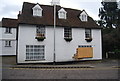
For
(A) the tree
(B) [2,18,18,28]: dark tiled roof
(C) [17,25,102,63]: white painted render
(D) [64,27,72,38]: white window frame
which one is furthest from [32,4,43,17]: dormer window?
(A) the tree

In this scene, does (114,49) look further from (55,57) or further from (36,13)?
(36,13)

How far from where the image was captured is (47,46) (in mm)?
16734

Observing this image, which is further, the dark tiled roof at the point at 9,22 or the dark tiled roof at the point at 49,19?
the dark tiled roof at the point at 9,22

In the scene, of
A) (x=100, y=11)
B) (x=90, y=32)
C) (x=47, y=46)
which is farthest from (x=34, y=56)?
(x=100, y=11)

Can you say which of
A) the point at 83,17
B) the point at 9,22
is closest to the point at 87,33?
the point at 83,17

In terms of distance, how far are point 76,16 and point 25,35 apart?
919 centimetres

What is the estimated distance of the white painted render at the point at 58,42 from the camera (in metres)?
15.7

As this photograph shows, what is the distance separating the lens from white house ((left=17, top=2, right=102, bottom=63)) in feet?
52.4

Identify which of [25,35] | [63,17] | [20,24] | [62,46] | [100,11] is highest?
[100,11]

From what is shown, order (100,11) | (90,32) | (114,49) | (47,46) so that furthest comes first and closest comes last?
(100,11) < (114,49) < (90,32) < (47,46)

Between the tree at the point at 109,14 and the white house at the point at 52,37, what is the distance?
57.4 ft

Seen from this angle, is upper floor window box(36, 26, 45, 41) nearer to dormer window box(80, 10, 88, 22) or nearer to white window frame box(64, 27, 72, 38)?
white window frame box(64, 27, 72, 38)

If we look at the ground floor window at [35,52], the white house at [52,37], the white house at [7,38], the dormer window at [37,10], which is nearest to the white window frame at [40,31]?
the white house at [52,37]

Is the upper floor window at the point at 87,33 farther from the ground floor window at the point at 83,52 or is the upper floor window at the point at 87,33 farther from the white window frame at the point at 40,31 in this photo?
the white window frame at the point at 40,31
